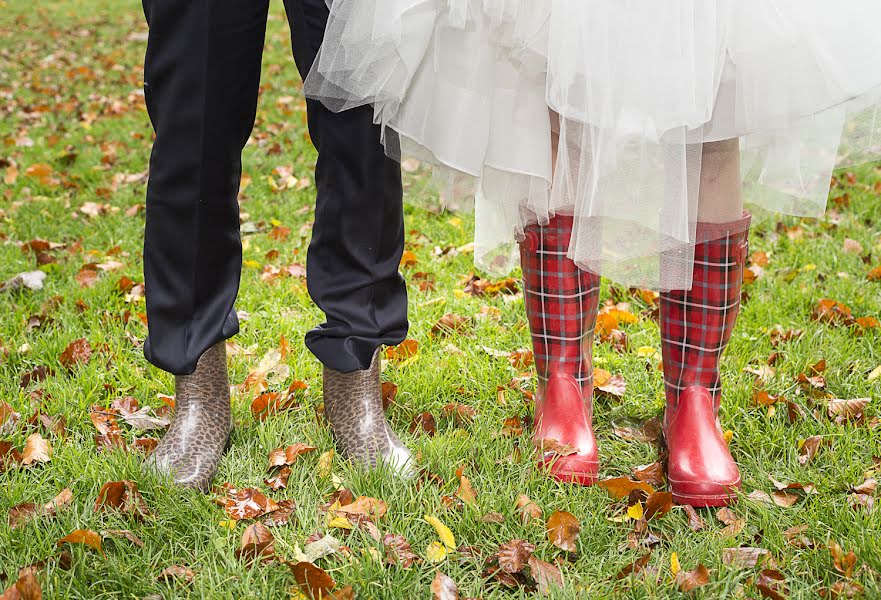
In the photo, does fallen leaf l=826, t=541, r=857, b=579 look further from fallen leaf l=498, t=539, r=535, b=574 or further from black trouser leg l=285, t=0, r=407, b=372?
black trouser leg l=285, t=0, r=407, b=372

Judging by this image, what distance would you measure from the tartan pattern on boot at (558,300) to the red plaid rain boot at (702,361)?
169mm

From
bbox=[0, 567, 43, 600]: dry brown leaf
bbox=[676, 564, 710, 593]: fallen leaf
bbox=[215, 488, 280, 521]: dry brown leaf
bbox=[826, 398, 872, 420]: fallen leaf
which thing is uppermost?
bbox=[0, 567, 43, 600]: dry brown leaf

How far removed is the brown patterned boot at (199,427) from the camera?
1.58 metres

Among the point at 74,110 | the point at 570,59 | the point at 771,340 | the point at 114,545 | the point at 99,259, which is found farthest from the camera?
the point at 74,110

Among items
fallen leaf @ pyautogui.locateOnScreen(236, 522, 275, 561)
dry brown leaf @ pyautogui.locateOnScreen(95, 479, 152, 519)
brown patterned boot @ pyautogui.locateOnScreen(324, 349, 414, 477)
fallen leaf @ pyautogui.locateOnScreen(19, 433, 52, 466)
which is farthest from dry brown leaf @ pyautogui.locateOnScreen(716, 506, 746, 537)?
fallen leaf @ pyautogui.locateOnScreen(19, 433, 52, 466)

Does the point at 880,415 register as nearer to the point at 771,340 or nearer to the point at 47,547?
the point at 771,340

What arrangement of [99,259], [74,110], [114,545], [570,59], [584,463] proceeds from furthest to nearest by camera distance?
1. [74,110]
2. [99,259]
3. [584,463]
4. [114,545]
5. [570,59]

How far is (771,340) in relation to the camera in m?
2.25

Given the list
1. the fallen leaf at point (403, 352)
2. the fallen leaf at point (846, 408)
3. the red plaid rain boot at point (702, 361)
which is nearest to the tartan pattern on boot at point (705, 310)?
the red plaid rain boot at point (702, 361)

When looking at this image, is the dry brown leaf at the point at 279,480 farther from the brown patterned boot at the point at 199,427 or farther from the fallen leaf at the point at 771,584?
the fallen leaf at the point at 771,584

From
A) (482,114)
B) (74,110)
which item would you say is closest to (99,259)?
(482,114)

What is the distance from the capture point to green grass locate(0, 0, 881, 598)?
4.50ft

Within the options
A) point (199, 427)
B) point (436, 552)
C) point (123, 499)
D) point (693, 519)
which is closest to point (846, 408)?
point (693, 519)

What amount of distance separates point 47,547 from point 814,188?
148 cm
